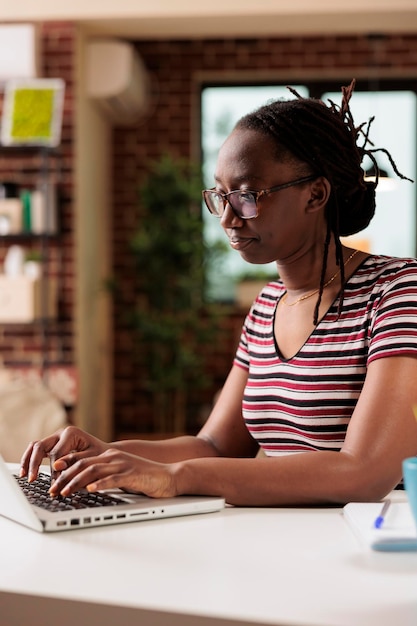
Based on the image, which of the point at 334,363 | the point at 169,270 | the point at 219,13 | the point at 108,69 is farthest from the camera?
the point at 169,270

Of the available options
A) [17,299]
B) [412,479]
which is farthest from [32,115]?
[412,479]

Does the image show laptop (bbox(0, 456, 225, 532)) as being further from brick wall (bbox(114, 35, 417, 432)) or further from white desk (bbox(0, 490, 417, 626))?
brick wall (bbox(114, 35, 417, 432))

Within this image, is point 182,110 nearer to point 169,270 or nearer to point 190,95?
point 190,95

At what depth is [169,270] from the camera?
5.69 metres

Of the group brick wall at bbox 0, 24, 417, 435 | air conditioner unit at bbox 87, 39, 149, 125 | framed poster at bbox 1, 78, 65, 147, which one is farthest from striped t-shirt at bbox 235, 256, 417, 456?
brick wall at bbox 0, 24, 417, 435

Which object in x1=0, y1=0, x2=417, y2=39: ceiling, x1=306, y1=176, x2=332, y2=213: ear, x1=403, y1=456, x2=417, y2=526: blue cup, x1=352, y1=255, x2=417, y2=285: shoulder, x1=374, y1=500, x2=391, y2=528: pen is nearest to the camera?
x1=403, y1=456, x2=417, y2=526: blue cup

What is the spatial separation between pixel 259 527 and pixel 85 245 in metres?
4.50

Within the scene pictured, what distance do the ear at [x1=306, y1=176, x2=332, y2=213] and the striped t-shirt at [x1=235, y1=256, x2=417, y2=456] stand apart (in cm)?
13

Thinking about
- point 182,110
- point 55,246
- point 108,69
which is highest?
point 108,69

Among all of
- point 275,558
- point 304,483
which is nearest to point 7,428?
point 304,483

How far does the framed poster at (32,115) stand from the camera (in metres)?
4.75

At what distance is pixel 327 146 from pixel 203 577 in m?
0.88

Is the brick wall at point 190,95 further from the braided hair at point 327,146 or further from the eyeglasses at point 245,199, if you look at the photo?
the eyeglasses at point 245,199

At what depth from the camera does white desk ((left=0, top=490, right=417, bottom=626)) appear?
0.79 meters
